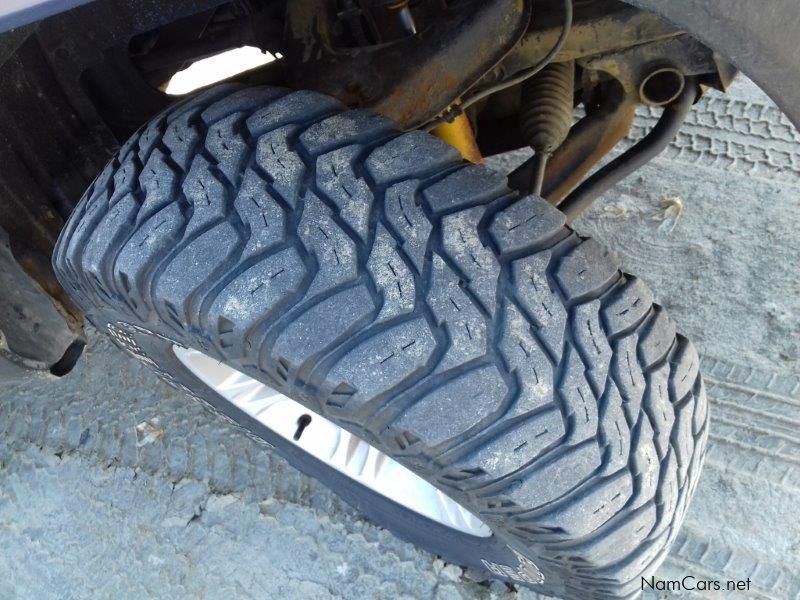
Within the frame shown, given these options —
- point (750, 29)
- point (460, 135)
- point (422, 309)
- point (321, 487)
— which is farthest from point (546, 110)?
point (321, 487)

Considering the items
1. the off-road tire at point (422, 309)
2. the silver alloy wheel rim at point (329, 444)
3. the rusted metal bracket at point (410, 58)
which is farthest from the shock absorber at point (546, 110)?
the silver alloy wheel rim at point (329, 444)

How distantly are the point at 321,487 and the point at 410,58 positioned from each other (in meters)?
1.17

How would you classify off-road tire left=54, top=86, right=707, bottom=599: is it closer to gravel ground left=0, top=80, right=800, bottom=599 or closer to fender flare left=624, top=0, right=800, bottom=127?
fender flare left=624, top=0, right=800, bottom=127

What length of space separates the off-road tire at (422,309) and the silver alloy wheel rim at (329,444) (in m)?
0.45

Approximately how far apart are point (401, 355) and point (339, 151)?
1.09 feet

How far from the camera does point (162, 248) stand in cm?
120

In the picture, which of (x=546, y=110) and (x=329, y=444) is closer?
(x=546, y=110)

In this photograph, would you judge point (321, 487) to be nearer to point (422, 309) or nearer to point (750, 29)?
point (422, 309)

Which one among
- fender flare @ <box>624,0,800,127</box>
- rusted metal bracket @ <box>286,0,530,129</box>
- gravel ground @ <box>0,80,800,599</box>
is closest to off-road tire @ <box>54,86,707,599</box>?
rusted metal bracket @ <box>286,0,530,129</box>

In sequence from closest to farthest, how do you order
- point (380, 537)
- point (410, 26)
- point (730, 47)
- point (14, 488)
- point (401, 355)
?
point (730, 47) → point (401, 355) → point (410, 26) → point (380, 537) → point (14, 488)

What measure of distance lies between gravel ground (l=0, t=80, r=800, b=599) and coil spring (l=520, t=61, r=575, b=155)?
31.3 inches

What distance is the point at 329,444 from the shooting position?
189 cm

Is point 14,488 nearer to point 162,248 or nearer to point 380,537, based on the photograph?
point 380,537

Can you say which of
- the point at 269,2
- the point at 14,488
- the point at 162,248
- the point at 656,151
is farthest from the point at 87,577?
the point at 656,151
